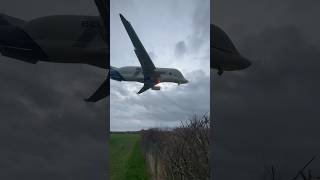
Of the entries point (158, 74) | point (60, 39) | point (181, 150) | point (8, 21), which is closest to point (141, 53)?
point (158, 74)

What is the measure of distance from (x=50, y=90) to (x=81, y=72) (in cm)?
23

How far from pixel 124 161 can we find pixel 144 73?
1.94 feet

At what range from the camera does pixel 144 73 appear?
3.49 metres

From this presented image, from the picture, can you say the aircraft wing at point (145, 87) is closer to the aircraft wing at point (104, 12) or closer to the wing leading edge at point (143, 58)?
the wing leading edge at point (143, 58)

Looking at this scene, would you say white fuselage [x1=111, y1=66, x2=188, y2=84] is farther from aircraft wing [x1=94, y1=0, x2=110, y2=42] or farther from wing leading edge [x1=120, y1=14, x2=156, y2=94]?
aircraft wing [x1=94, y1=0, x2=110, y2=42]

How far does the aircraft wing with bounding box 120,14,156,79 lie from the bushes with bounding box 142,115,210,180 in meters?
0.39

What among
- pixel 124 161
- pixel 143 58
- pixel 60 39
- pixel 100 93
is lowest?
pixel 124 161

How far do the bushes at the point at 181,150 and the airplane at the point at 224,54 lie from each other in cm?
39

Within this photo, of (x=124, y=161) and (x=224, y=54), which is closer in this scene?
(x=124, y=161)

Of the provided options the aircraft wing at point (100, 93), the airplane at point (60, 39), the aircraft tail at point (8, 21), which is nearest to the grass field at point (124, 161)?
the aircraft wing at point (100, 93)

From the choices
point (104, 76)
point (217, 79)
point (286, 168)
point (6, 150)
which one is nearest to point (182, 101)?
point (217, 79)

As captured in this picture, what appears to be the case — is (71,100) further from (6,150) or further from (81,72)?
(6,150)

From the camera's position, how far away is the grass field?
3410 mm

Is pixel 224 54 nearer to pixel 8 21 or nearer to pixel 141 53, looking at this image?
pixel 141 53
